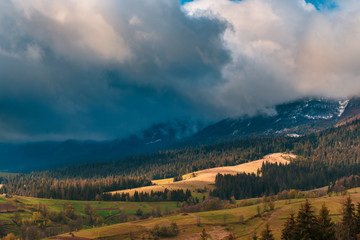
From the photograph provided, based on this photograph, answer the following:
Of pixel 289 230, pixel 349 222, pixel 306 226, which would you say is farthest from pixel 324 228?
pixel 349 222

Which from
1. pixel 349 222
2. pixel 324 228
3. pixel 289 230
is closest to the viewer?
pixel 324 228

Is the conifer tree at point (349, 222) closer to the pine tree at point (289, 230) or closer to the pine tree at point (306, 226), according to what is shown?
the pine tree at point (306, 226)

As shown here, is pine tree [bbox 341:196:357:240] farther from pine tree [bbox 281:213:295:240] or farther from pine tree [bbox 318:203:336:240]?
pine tree [bbox 281:213:295:240]

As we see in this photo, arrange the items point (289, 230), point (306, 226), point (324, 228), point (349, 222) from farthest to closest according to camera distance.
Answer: point (349, 222), point (289, 230), point (324, 228), point (306, 226)

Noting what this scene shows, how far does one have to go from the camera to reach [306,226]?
75.2m

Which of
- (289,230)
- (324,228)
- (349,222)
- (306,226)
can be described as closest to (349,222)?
(349,222)

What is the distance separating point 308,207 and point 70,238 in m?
147

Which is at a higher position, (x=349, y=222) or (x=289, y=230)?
(x=289, y=230)

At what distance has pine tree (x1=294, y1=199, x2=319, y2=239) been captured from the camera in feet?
246

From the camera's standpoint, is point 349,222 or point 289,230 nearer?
point 289,230

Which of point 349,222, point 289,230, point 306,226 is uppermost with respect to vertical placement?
point 306,226

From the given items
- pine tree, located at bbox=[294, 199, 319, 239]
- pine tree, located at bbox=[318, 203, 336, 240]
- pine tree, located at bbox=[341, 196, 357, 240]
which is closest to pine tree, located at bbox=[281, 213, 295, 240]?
pine tree, located at bbox=[294, 199, 319, 239]

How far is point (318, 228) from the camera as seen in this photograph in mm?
75438

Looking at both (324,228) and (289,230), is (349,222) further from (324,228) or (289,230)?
(289,230)
